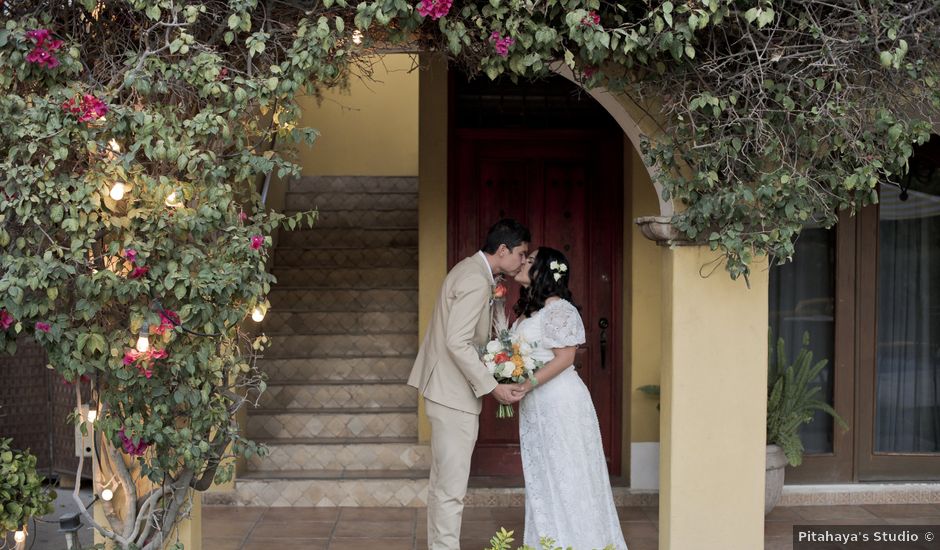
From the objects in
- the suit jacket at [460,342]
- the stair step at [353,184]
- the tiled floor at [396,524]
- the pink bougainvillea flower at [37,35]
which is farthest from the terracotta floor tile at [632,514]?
the pink bougainvillea flower at [37,35]

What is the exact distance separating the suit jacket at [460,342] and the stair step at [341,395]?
211cm

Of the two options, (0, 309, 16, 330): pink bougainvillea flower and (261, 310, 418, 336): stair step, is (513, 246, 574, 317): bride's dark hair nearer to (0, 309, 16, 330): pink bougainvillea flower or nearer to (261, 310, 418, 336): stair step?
(0, 309, 16, 330): pink bougainvillea flower

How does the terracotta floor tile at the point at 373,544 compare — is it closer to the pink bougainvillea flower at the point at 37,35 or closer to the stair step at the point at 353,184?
the pink bougainvillea flower at the point at 37,35

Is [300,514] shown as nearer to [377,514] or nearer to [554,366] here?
[377,514]

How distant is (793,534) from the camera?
18.6 ft

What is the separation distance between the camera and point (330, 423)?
6.68m

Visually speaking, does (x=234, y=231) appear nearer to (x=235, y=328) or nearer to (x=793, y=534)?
(x=235, y=328)

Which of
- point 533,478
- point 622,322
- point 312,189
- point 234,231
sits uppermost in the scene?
point 312,189

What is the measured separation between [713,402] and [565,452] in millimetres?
783

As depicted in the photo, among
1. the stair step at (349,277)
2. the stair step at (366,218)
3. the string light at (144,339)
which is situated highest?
the stair step at (366,218)

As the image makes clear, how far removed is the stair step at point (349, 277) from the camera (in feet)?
25.3

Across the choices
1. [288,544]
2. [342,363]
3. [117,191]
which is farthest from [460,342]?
[342,363]

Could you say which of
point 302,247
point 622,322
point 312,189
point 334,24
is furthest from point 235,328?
point 312,189

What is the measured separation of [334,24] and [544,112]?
2.93m
